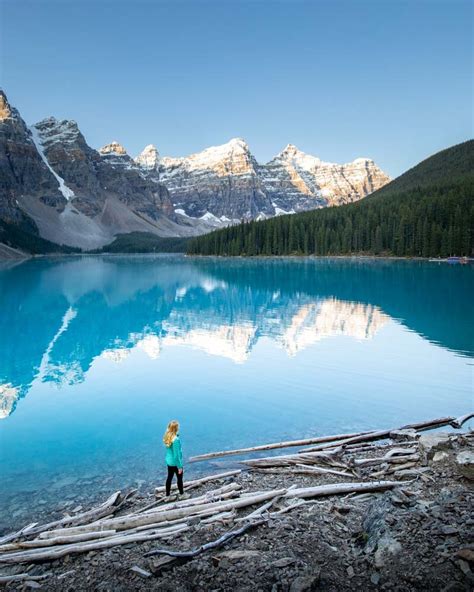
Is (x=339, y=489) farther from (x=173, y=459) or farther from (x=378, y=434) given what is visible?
(x=378, y=434)

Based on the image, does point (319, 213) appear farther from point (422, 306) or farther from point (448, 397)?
point (448, 397)

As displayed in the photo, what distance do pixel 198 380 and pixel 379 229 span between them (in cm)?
13131

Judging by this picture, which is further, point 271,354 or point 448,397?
point 271,354

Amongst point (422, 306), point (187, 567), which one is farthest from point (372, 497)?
point (422, 306)

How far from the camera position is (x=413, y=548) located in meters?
7.92

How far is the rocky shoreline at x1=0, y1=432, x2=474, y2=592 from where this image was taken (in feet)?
24.3

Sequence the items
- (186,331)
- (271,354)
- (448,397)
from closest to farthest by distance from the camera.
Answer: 1. (448,397)
2. (271,354)
3. (186,331)

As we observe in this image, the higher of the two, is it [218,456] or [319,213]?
[319,213]

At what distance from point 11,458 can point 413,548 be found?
12.5m

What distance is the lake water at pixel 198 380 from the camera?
15.3 m

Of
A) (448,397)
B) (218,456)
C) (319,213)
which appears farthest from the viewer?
(319,213)

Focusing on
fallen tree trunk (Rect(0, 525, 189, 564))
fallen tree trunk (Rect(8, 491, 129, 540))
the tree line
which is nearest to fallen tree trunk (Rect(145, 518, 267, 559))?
fallen tree trunk (Rect(0, 525, 189, 564))

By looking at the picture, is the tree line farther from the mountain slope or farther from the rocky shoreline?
the rocky shoreline

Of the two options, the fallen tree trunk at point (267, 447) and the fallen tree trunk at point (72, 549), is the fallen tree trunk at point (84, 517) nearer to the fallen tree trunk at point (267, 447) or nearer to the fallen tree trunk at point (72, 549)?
the fallen tree trunk at point (72, 549)
